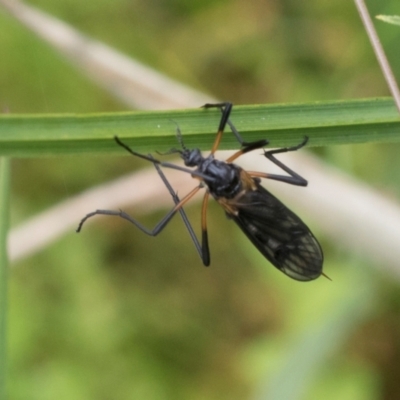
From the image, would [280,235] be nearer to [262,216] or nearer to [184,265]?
[262,216]

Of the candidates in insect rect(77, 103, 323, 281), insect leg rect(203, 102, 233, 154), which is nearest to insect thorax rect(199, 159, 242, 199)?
insect rect(77, 103, 323, 281)

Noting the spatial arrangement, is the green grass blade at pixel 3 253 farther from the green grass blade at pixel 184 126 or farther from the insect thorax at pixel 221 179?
the insect thorax at pixel 221 179

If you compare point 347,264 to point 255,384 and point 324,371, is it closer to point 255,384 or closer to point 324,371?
point 324,371

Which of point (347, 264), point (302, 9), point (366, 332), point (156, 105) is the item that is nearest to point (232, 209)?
point (156, 105)

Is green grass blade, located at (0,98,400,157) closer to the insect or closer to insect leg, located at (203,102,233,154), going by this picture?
insect leg, located at (203,102,233,154)

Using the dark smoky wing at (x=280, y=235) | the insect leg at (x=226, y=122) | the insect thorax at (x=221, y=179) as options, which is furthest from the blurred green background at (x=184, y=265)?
the insect leg at (x=226, y=122)

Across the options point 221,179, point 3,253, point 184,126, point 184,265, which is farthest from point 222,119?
point 184,265
